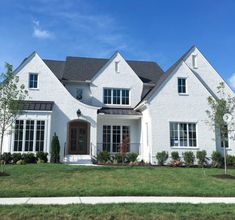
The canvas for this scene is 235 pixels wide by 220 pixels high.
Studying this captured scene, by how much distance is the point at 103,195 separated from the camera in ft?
31.5

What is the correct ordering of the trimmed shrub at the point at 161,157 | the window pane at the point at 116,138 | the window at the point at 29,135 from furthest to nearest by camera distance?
the window pane at the point at 116,138, the trimmed shrub at the point at 161,157, the window at the point at 29,135

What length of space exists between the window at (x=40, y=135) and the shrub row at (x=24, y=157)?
2.47 feet

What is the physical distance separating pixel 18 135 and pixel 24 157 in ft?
6.19

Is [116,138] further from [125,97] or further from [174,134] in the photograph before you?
[174,134]

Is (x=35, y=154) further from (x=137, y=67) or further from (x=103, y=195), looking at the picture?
(x=137, y=67)

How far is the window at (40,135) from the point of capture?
795 inches

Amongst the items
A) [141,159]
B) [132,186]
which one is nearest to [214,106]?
[132,186]

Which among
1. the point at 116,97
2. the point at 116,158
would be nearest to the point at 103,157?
the point at 116,158

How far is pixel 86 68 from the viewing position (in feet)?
87.4

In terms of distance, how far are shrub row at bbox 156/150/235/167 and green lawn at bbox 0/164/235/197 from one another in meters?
6.02

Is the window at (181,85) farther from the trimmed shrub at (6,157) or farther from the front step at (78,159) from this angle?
the trimmed shrub at (6,157)

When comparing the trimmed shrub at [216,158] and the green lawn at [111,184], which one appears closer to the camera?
the green lawn at [111,184]

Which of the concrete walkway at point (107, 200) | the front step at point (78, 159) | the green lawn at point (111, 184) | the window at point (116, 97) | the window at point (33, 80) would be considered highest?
the window at point (33, 80)

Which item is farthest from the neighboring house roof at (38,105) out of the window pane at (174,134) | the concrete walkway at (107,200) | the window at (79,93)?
the concrete walkway at (107,200)
